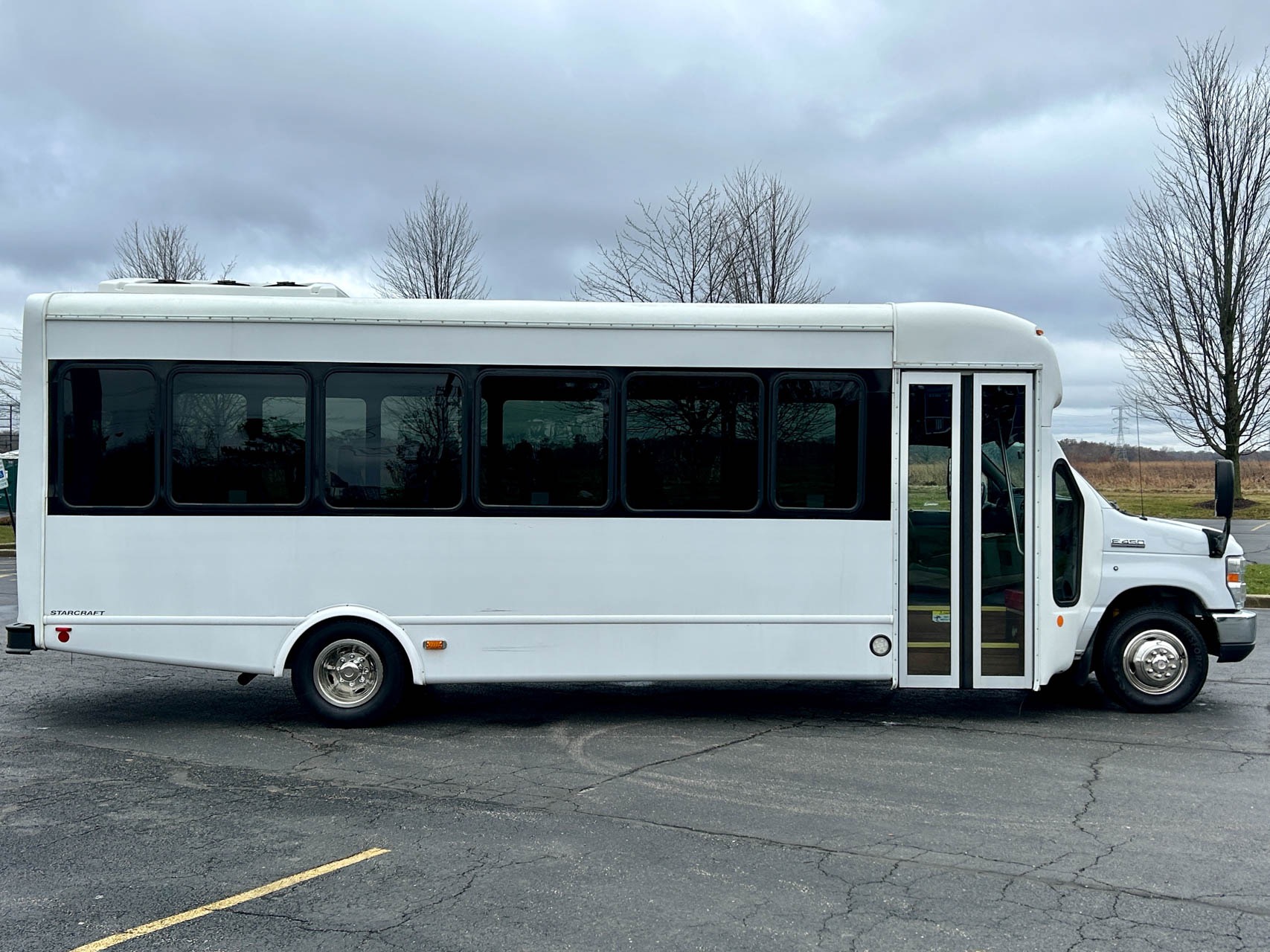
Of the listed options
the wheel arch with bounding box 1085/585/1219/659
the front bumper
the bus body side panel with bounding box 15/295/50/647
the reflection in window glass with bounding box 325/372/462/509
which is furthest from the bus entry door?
the bus body side panel with bounding box 15/295/50/647

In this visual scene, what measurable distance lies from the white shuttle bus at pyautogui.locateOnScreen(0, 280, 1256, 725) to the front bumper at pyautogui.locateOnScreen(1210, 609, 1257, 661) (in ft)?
3.29

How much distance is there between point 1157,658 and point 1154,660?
22 millimetres

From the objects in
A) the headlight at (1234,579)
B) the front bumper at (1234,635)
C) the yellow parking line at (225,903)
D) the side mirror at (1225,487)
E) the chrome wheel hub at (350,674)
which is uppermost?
the side mirror at (1225,487)

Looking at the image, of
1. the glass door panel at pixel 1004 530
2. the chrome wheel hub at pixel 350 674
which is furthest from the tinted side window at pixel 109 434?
the glass door panel at pixel 1004 530

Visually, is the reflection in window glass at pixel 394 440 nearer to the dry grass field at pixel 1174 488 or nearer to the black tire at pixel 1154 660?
the black tire at pixel 1154 660

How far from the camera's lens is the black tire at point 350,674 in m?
7.69

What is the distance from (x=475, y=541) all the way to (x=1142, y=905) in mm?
4567

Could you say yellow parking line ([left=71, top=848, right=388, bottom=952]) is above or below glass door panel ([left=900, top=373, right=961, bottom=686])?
below

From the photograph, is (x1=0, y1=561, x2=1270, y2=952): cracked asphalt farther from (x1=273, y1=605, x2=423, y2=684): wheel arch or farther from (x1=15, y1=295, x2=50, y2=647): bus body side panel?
(x1=15, y1=295, x2=50, y2=647): bus body side panel

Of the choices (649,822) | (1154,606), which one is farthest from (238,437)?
(1154,606)

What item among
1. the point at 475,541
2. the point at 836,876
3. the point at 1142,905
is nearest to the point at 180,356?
the point at 475,541

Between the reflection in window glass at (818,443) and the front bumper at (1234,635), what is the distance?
277cm

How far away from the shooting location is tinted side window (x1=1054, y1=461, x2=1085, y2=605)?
7.93m

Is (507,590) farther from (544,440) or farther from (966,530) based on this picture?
(966,530)
